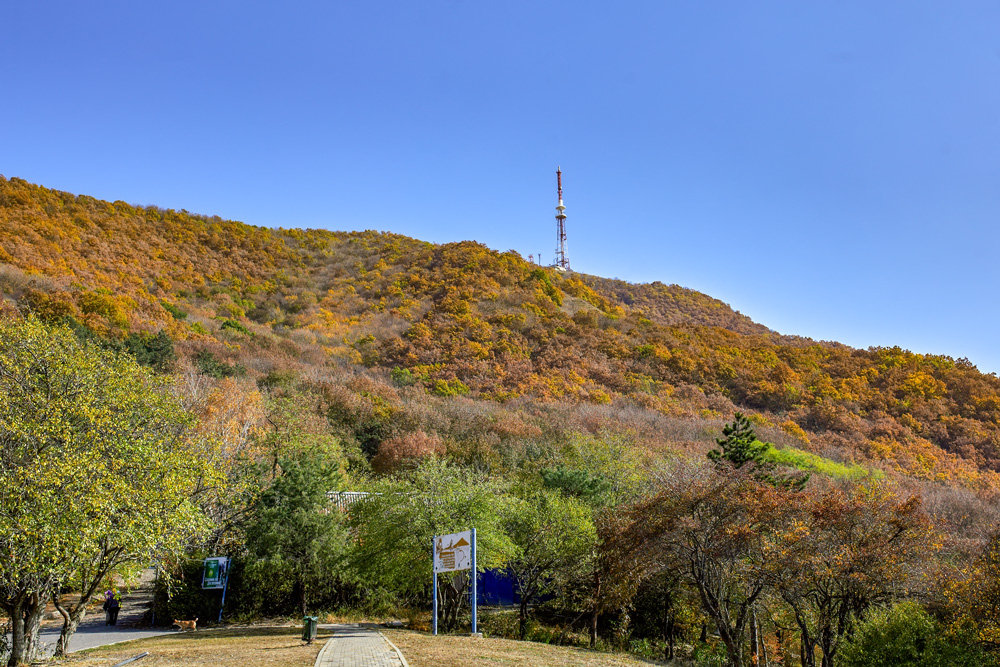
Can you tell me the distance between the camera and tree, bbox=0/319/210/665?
415 inches

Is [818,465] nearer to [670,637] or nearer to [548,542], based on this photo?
[670,637]

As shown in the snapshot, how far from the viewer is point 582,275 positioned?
93.8 m

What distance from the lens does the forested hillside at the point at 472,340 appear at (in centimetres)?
4562

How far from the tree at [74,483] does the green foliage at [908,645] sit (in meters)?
15.3

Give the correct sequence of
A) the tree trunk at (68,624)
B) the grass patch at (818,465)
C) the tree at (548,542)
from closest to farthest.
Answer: the tree trunk at (68,624), the tree at (548,542), the grass patch at (818,465)

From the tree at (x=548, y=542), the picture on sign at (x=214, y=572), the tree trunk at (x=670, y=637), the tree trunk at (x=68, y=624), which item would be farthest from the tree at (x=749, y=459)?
the tree trunk at (x=68, y=624)

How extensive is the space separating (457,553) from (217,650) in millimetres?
5659

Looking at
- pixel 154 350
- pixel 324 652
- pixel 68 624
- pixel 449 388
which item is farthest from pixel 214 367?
pixel 324 652

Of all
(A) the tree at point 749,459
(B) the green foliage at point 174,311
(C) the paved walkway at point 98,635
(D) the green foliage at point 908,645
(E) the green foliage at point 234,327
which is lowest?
(C) the paved walkway at point 98,635

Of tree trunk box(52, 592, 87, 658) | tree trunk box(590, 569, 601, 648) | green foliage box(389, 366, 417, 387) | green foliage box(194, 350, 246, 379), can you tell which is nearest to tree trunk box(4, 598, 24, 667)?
tree trunk box(52, 592, 87, 658)

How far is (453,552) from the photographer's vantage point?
16.7 metres

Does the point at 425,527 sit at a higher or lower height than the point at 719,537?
higher

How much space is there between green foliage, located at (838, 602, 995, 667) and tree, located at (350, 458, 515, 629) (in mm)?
9255

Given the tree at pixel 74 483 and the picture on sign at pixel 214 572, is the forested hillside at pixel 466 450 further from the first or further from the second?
the picture on sign at pixel 214 572
